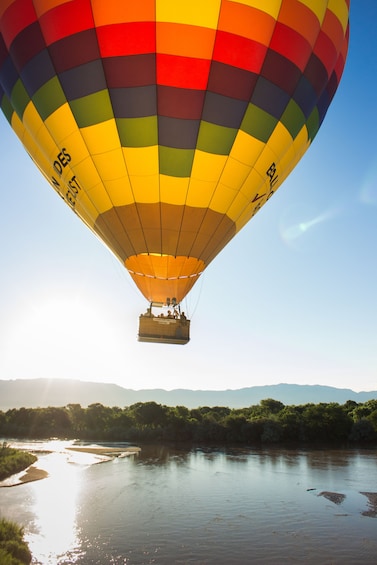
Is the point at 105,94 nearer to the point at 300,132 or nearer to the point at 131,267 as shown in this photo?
the point at 131,267

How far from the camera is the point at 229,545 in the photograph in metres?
13.8

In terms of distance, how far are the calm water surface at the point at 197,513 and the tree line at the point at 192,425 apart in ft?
44.5

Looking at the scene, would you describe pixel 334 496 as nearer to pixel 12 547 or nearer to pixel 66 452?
pixel 12 547

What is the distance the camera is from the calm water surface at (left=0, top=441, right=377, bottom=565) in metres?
13.1

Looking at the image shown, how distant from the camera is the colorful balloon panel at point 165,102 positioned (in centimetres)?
779

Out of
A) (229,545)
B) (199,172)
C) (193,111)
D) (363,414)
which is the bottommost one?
(229,545)

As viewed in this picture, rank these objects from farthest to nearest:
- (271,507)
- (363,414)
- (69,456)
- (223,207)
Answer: (363,414) < (69,456) < (271,507) < (223,207)

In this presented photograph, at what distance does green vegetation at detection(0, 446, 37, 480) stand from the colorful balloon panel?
20485 mm

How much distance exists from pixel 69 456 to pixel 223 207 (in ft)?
94.6

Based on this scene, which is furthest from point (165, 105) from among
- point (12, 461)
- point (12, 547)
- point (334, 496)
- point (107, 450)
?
point (107, 450)

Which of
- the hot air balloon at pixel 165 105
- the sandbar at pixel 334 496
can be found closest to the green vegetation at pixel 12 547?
the hot air balloon at pixel 165 105

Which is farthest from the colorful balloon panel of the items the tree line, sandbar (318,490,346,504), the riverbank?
the tree line

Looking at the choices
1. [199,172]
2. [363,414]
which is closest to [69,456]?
[199,172]

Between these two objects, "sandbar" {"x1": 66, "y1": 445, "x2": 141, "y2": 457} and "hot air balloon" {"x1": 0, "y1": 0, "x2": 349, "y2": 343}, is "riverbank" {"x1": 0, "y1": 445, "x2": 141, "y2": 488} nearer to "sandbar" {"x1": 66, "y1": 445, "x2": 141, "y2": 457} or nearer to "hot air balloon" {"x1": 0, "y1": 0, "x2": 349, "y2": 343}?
"sandbar" {"x1": 66, "y1": 445, "x2": 141, "y2": 457}
